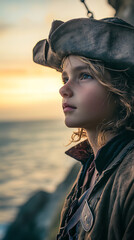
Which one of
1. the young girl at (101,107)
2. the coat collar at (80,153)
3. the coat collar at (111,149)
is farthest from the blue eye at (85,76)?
the coat collar at (80,153)

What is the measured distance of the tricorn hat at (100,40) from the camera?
2.34 metres

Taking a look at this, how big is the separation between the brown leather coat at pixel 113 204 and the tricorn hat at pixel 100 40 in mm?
621

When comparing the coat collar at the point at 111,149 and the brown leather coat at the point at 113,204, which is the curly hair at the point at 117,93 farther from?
the brown leather coat at the point at 113,204

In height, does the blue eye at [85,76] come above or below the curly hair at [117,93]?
above

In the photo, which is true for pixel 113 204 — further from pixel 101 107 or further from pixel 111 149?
pixel 101 107

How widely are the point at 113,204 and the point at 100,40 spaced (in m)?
1.15

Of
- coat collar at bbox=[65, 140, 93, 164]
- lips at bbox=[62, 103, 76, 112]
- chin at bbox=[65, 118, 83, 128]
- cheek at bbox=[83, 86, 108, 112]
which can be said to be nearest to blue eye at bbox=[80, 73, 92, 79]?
cheek at bbox=[83, 86, 108, 112]

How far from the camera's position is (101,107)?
8.22ft

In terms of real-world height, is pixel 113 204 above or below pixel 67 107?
below

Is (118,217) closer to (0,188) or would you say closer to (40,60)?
(40,60)

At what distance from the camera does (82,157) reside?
120 inches

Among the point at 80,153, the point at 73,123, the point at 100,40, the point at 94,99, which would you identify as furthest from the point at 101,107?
the point at 80,153

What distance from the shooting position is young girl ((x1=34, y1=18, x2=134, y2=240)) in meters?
2.23

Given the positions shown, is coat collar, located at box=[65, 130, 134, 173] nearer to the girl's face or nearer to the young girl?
the young girl
